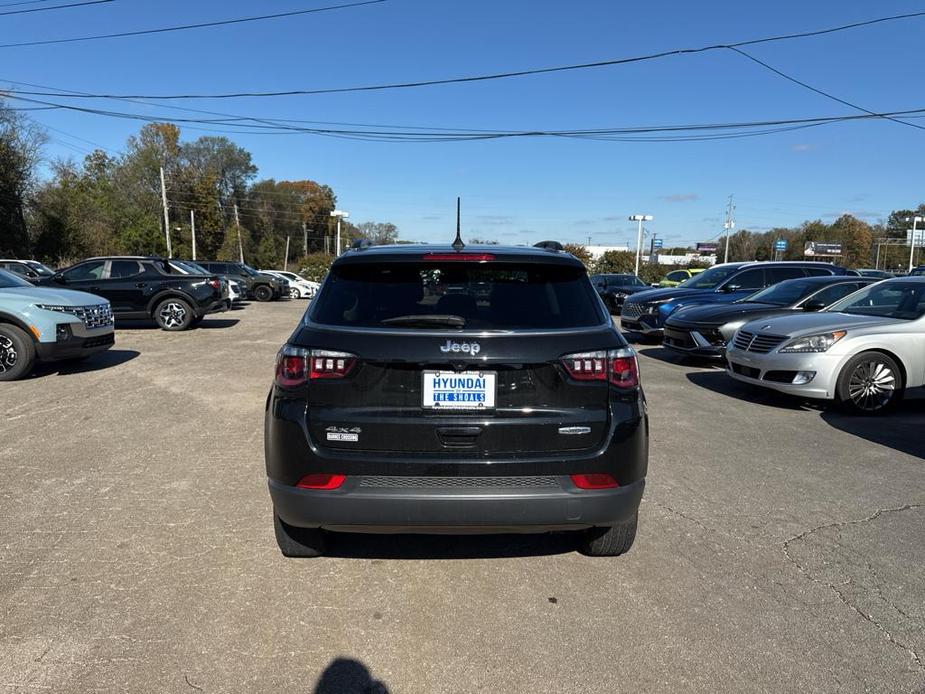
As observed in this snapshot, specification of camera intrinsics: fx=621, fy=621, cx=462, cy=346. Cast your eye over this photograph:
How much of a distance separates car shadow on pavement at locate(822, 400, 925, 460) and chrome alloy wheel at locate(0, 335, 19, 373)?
1003 centimetres

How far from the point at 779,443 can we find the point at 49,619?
230 inches

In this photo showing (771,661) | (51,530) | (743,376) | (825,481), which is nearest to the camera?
(771,661)

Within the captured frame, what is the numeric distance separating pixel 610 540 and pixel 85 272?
48.0 feet

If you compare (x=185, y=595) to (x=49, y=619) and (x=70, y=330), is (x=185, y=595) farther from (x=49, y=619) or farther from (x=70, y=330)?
(x=70, y=330)

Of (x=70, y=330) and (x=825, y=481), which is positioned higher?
(x=70, y=330)

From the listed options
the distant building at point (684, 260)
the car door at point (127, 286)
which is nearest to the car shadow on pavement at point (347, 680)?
the car door at point (127, 286)

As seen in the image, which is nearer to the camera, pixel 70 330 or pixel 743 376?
pixel 743 376

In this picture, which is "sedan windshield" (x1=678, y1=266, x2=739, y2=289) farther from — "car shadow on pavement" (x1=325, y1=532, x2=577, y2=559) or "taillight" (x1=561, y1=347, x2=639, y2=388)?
"taillight" (x1=561, y1=347, x2=639, y2=388)

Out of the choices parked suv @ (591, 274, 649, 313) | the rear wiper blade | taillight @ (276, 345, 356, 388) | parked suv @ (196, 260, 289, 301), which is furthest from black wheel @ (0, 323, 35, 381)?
parked suv @ (196, 260, 289, 301)

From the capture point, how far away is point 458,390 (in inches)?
111

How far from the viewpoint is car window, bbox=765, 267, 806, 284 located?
1390cm

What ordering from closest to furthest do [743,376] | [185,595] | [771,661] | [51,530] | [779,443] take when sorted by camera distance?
[771,661], [185,595], [51,530], [779,443], [743,376]

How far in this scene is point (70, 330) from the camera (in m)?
8.36

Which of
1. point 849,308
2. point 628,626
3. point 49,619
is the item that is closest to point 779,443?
point 849,308
